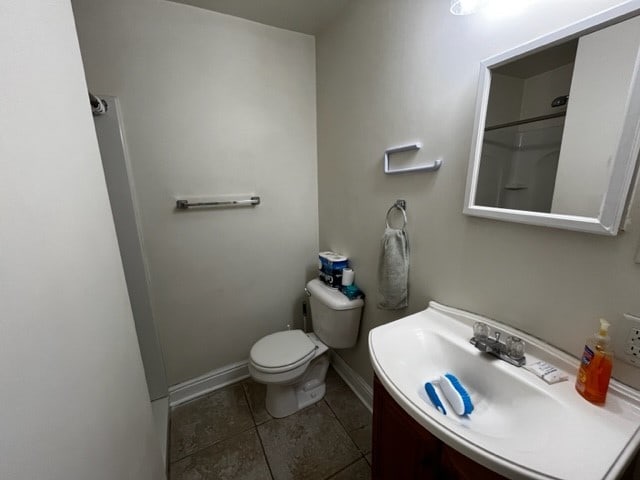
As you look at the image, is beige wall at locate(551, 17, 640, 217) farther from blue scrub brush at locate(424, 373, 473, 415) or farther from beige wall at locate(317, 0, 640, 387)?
blue scrub brush at locate(424, 373, 473, 415)

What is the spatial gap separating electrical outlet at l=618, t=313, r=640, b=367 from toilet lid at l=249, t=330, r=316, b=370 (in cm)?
129

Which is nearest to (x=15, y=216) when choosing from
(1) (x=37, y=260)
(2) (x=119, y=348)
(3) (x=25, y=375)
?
(1) (x=37, y=260)

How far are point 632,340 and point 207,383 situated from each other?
209 centimetres

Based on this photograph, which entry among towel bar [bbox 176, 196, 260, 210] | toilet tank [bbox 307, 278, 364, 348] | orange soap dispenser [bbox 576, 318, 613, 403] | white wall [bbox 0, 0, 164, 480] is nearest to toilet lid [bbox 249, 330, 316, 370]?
toilet tank [bbox 307, 278, 364, 348]

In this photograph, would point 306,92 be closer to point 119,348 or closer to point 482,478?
point 119,348

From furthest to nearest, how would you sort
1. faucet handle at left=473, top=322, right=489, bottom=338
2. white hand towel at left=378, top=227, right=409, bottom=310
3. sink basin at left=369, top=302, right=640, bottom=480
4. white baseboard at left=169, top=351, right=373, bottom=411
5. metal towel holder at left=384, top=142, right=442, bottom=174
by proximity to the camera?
white baseboard at left=169, top=351, right=373, bottom=411 → white hand towel at left=378, top=227, right=409, bottom=310 → metal towel holder at left=384, top=142, right=442, bottom=174 → faucet handle at left=473, top=322, right=489, bottom=338 → sink basin at left=369, top=302, right=640, bottom=480

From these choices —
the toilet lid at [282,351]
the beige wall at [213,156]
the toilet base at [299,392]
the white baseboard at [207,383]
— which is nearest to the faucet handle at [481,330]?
the toilet lid at [282,351]

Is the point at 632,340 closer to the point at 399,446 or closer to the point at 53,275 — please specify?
the point at 399,446

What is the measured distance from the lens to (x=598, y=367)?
2.17 ft

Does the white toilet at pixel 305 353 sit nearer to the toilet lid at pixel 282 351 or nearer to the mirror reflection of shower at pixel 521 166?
the toilet lid at pixel 282 351

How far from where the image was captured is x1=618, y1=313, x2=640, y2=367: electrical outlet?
2.14 feet

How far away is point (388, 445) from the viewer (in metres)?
0.90

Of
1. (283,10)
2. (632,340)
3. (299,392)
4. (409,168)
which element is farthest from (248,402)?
(283,10)

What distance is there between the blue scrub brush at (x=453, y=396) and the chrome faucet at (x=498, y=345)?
16cm
